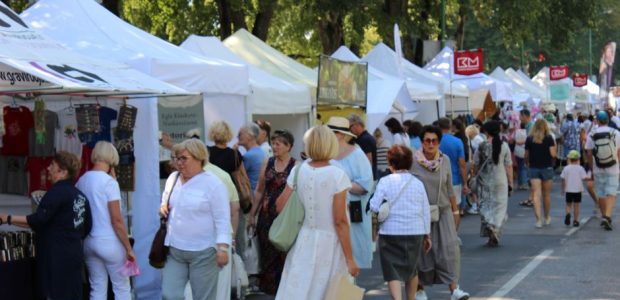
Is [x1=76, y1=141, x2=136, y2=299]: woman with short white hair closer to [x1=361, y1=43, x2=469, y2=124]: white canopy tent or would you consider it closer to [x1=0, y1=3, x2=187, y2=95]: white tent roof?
[x1=0, y1=3, x2=187, y2=95]: white tent roof

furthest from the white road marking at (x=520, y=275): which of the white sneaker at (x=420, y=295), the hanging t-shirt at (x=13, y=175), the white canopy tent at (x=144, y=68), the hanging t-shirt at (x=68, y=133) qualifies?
the hanging t-shirt at (x=13, y=175)

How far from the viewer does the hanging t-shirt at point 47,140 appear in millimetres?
10125

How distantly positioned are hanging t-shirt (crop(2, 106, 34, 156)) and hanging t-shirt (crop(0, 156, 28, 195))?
0.29 ft

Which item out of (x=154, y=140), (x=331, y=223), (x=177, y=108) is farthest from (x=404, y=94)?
(x=331, y=223)

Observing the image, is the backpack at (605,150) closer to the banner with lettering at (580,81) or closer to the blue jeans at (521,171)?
the blue jeans at (521,171)

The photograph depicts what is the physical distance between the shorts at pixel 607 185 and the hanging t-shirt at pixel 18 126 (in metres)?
9.03

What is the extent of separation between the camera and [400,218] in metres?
8.69

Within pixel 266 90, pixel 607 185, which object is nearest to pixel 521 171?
pixel 607 185

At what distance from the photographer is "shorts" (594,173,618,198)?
15.6 meters

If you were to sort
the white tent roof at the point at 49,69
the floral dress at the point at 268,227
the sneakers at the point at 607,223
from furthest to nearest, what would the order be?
the sneakers at the point at 607,223 → the floral dress at the point at 268,227 → the white tent roof at the point at 49,69

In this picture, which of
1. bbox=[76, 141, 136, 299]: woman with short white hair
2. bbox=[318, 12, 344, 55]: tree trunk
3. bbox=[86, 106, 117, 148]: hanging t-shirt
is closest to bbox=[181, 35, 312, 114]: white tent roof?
bbox=[86, 106, 117, 148]: hanging t-shirt

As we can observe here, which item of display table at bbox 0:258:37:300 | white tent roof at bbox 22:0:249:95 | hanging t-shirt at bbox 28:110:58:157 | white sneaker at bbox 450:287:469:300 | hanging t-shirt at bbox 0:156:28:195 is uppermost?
white tent roof at bbox 22:0:249:95

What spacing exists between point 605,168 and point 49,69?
10.3 m

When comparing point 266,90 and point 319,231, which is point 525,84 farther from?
point 319,231
